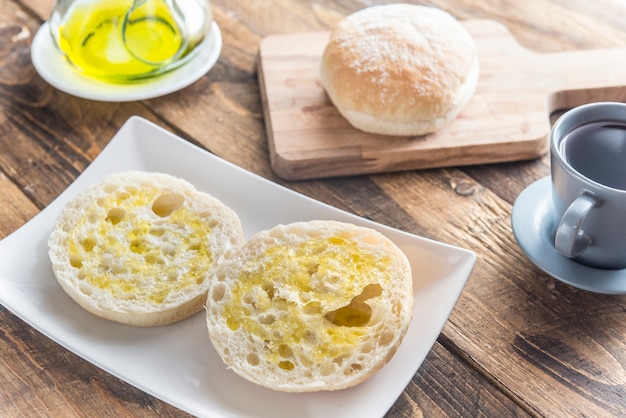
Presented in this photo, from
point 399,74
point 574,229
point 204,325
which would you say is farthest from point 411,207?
point 204,325

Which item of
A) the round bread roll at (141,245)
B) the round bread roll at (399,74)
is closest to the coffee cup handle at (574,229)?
the round bread roll at (399,74)

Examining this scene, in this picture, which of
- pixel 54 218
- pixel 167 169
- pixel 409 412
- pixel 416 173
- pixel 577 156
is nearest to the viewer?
pixel 409 412

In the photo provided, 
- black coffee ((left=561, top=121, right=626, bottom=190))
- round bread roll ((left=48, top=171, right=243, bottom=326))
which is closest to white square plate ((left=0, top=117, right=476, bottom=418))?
round bread roll ((left=48, top=171, right=243, bottom=326))

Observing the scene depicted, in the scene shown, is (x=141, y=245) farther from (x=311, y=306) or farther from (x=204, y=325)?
(x=311, y=306)

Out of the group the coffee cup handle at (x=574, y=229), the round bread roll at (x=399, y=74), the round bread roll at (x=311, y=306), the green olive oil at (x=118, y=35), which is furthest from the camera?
the green olive oil at (x=118, y=35)

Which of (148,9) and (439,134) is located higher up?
(148,9)

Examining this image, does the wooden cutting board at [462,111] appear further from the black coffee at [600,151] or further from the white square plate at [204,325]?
the black coffee at [600,151]

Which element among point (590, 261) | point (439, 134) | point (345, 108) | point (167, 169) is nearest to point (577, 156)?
point (590, 261)

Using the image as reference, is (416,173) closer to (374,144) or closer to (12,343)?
(374,144)
